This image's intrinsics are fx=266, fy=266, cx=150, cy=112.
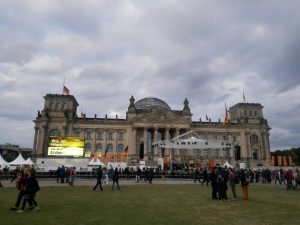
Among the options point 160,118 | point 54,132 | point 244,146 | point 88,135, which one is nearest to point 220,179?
point 160,118

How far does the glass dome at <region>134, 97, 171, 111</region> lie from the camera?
10088 cm

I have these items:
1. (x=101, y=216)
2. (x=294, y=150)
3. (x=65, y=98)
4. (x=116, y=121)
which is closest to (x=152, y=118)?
(x=116, y=121)

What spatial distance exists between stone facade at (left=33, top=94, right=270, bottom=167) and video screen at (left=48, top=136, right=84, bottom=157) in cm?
3364

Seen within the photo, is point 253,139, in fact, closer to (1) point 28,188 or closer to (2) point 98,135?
(2) point 98,135

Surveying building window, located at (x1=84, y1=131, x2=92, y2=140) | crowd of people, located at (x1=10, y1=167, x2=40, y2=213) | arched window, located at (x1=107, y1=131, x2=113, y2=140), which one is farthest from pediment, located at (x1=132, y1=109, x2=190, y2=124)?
crowd of people, located at (x1=10, y1=167, x2=40, y2=213)

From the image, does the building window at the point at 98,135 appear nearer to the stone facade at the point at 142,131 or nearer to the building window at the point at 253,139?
the stone facade at the point at 142,131

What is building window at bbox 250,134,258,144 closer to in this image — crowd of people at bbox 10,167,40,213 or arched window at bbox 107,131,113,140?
arched window at bbox 107,131,113,140

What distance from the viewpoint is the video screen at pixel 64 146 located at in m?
48.7

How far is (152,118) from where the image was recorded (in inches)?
3457

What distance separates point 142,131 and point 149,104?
16.2 metres

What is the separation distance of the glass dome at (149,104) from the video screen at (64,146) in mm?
50135

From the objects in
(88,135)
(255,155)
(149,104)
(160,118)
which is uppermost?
(149,104)

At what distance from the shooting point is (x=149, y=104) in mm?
102500

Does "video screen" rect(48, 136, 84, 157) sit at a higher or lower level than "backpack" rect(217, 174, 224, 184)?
higher
